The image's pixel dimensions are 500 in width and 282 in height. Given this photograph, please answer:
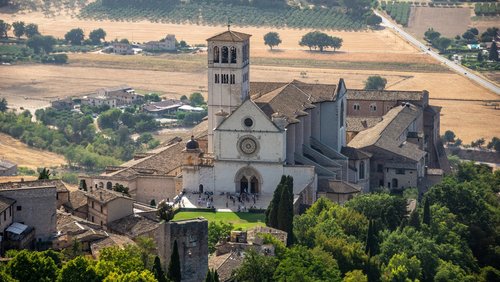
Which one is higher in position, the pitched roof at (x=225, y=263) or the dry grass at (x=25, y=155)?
the pitched roof at (x=225, y=263)

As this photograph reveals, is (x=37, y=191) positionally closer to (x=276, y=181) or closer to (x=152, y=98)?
(x=276, y=181)

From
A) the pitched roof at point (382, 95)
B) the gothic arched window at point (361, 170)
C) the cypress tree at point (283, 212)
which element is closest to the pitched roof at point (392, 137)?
the gothic arched window at point (361, 170)

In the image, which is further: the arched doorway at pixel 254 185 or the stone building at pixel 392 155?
the stone building at pixel 392 155

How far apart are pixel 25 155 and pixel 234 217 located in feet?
196

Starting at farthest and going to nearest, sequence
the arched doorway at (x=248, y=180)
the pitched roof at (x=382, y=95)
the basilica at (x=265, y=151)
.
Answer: the pitched roof at (x=382, y=95) → the arched doorway at (x=248, y=180) → the basilica at (x=265, y=151)

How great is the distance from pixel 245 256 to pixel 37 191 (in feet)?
36.3

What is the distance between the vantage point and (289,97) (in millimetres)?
120625

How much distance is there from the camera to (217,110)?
381 feet

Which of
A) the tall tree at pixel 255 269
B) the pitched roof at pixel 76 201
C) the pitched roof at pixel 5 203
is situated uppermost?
the pitched roof at pixel 5 203

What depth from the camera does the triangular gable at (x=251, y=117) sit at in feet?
367

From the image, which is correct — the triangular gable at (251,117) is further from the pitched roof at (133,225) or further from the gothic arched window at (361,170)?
the pitched roof at (133,225)

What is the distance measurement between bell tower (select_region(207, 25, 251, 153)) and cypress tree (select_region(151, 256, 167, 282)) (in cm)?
3438

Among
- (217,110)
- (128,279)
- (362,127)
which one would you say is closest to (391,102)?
(362,127)

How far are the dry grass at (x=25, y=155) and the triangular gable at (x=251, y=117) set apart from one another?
46.3 m
